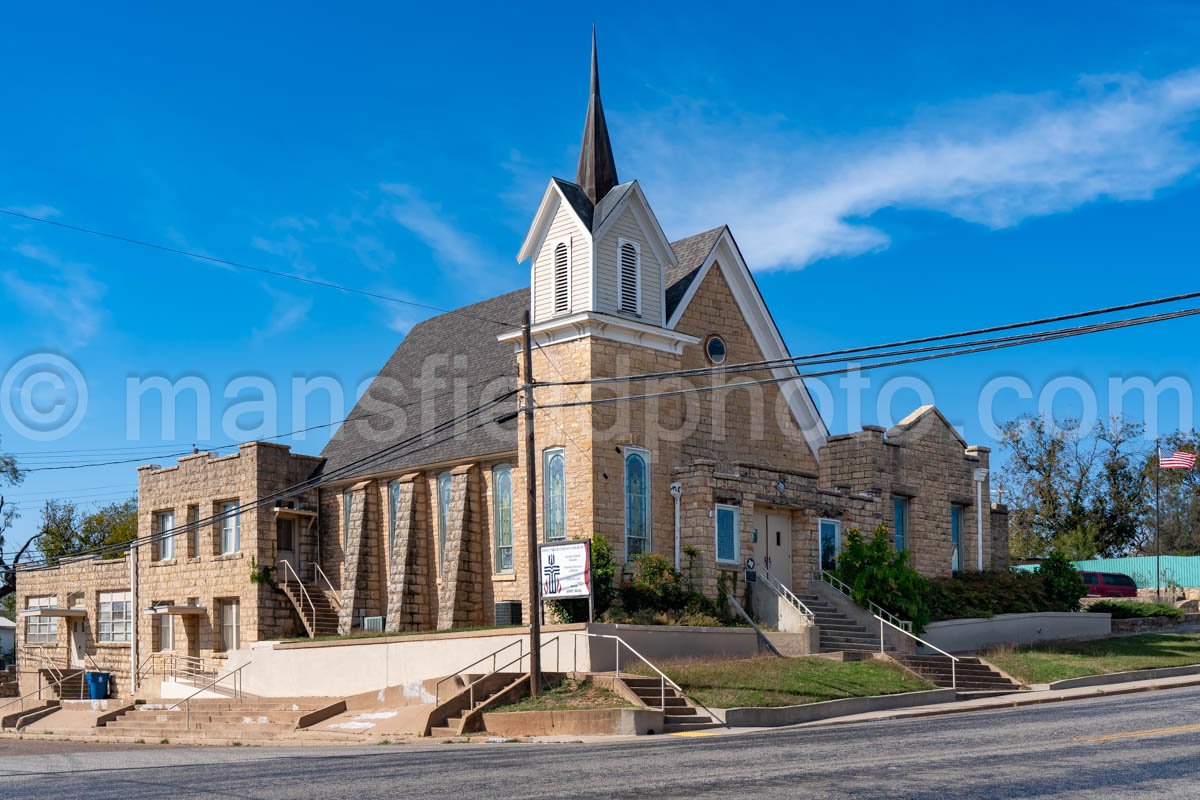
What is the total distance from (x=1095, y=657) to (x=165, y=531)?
28358mm

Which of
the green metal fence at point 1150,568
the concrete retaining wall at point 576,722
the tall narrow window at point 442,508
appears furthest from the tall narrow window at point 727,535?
the green metal fence at point 1150,568

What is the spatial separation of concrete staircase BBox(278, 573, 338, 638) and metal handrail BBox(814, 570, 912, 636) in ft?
46.3

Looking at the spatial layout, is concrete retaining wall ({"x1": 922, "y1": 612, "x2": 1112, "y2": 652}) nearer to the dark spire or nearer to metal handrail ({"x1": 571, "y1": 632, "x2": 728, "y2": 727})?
metal handrail ({"x1": 571, "y1": 632, "x2": 728, "y2": 727})

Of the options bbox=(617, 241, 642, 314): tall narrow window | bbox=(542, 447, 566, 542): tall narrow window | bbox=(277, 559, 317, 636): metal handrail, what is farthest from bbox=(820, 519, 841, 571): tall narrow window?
bbox=(277, 559, 317, 636): metal handrail

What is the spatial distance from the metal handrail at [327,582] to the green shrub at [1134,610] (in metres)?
22.5

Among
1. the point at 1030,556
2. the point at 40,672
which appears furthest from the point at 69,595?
the point at 1030,556

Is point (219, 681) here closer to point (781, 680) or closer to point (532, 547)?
point (532, 547)

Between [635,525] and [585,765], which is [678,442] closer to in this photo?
[635,525]

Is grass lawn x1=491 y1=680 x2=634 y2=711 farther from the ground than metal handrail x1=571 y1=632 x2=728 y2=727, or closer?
closer

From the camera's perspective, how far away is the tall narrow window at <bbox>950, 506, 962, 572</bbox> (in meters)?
38.3

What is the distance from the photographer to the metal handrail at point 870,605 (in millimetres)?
30781

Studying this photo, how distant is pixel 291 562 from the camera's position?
3906 cm

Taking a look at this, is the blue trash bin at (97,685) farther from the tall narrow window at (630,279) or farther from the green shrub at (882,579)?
the green shrub at (882,579)

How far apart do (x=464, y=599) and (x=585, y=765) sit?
17.4 m
